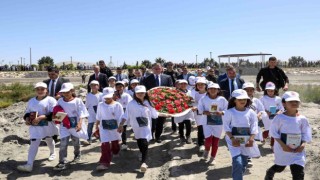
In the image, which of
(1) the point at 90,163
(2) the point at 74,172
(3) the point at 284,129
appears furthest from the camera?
(1) the point at 90,163

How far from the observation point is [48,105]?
306 inches

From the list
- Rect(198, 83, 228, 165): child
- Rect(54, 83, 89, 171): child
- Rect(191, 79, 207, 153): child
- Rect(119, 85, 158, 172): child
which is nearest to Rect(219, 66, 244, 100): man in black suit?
Rect(191, 79, 207, 153): child

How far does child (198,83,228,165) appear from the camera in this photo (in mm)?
7586

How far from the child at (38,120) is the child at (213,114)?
3.25 meters

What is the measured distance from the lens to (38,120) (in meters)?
7.52

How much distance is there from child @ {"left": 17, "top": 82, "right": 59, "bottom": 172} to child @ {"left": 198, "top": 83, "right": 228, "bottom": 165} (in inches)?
128

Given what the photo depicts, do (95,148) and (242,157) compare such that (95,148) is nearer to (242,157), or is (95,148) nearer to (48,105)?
(48,105)

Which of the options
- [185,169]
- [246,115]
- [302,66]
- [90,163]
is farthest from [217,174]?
[302,66]

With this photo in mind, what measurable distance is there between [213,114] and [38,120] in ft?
11.9

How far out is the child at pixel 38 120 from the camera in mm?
7555

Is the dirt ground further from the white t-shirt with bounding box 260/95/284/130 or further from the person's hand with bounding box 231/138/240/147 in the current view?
the person's hand with bounding box 231/138/240/147

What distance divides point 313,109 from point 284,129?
1097cm

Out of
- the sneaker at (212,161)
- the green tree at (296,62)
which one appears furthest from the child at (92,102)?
the green tree at (296,62)

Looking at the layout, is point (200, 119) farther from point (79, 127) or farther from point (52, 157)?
point (52, 157)
